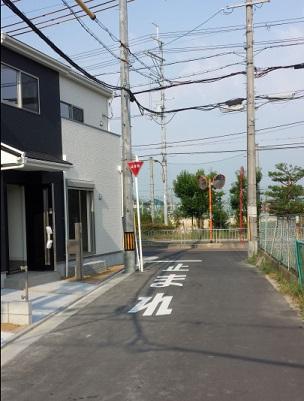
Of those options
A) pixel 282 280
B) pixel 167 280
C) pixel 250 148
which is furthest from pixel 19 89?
pixel 250 148

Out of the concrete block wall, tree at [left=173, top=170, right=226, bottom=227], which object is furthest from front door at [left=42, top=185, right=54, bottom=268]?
tree at [left=173, top=170, right=226, bottom=227]

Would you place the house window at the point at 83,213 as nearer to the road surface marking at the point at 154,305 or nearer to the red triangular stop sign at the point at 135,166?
the red triangular stop sign at the point at 135,166

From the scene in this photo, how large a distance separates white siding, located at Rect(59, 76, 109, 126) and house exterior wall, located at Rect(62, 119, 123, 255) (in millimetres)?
866

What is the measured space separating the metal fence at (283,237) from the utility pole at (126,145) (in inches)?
175

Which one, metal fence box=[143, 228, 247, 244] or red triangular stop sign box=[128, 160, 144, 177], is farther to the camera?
Result: metal fence box=[143, 228, 247, 244]

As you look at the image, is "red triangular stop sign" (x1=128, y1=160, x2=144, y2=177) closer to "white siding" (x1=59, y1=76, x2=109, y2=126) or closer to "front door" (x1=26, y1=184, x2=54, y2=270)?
"front door" (x1=26, y1=184, x2=54, y2=270)

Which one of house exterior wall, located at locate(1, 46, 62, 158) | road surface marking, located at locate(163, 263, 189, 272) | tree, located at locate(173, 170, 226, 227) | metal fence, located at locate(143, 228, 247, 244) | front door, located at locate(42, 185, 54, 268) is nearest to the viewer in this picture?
house exterior wall, located at locate(1, 46, 62, 158)

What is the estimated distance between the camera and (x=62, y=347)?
6.92 m

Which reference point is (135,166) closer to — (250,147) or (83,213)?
(83,213)

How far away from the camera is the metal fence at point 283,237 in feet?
36.7

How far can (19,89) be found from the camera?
42.9 ft

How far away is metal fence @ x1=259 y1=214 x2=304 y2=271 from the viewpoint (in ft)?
36.7

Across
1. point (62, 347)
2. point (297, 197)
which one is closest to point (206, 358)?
point (62, 347)

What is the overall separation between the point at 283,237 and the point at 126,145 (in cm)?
574
